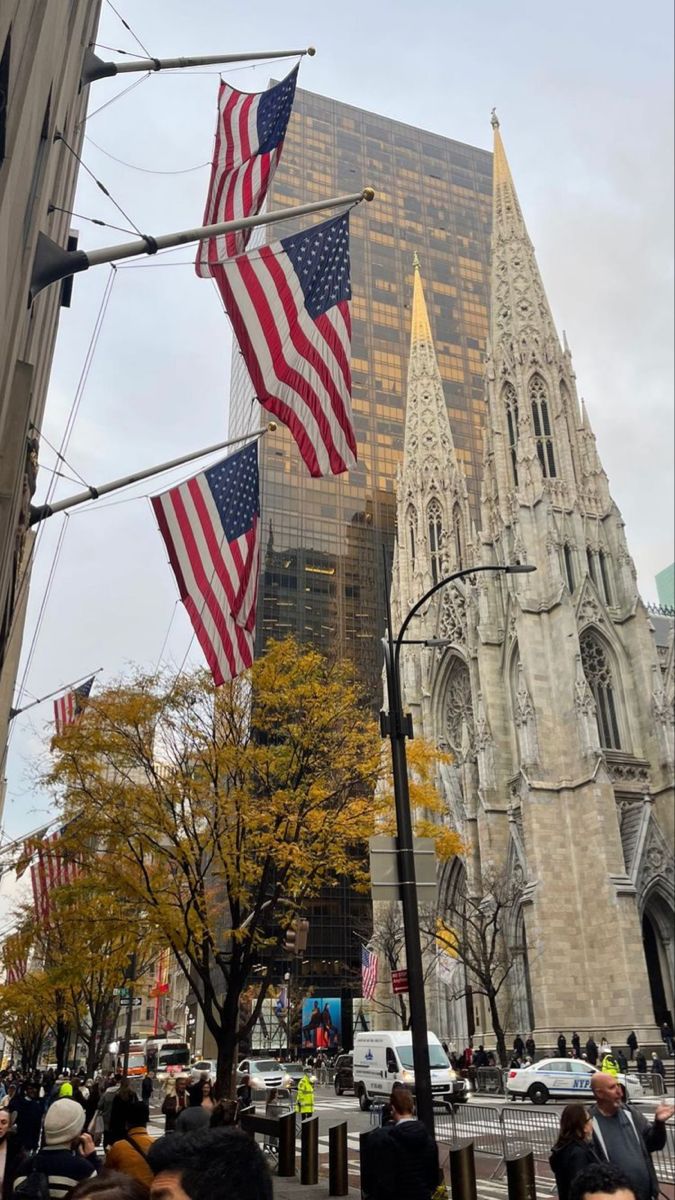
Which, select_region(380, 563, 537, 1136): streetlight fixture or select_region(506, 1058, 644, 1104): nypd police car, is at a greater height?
select_region(380, 563, 537, 1136): streetlight fixture

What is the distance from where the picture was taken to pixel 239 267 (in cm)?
1088

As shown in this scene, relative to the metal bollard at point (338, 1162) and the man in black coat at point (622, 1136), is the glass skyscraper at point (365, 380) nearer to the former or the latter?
the metal bollard at point (338, 1162)

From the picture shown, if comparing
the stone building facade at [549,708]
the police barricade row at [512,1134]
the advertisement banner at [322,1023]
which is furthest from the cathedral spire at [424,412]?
the police barricade row at [512,1134]

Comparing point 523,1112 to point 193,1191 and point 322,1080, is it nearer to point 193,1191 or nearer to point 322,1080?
point 193,1191

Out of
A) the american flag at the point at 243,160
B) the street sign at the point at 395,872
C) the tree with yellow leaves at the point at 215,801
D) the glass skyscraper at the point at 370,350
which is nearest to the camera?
the street sign at the point at 395,872

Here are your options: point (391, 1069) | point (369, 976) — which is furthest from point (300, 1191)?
point (369, 976)

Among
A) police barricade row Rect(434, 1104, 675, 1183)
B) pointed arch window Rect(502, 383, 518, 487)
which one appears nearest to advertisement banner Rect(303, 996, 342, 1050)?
pointed arch window Rect(502, 383, 518, 487)

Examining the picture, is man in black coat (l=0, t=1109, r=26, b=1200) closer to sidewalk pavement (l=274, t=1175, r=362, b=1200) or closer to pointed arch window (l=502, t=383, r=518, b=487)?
sidewalk pavement (l=274, t=1175, r=362, b=1200)

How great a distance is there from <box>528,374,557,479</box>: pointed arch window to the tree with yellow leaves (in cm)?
3288

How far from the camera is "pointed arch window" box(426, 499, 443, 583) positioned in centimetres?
6034

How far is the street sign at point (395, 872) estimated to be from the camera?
36.7 feet

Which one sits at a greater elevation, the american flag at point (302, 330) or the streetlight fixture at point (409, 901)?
the american flag at point (302, 330)

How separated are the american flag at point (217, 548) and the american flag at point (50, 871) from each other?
688 centimetres

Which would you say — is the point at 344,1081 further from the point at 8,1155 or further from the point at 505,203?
the point at 505,203
